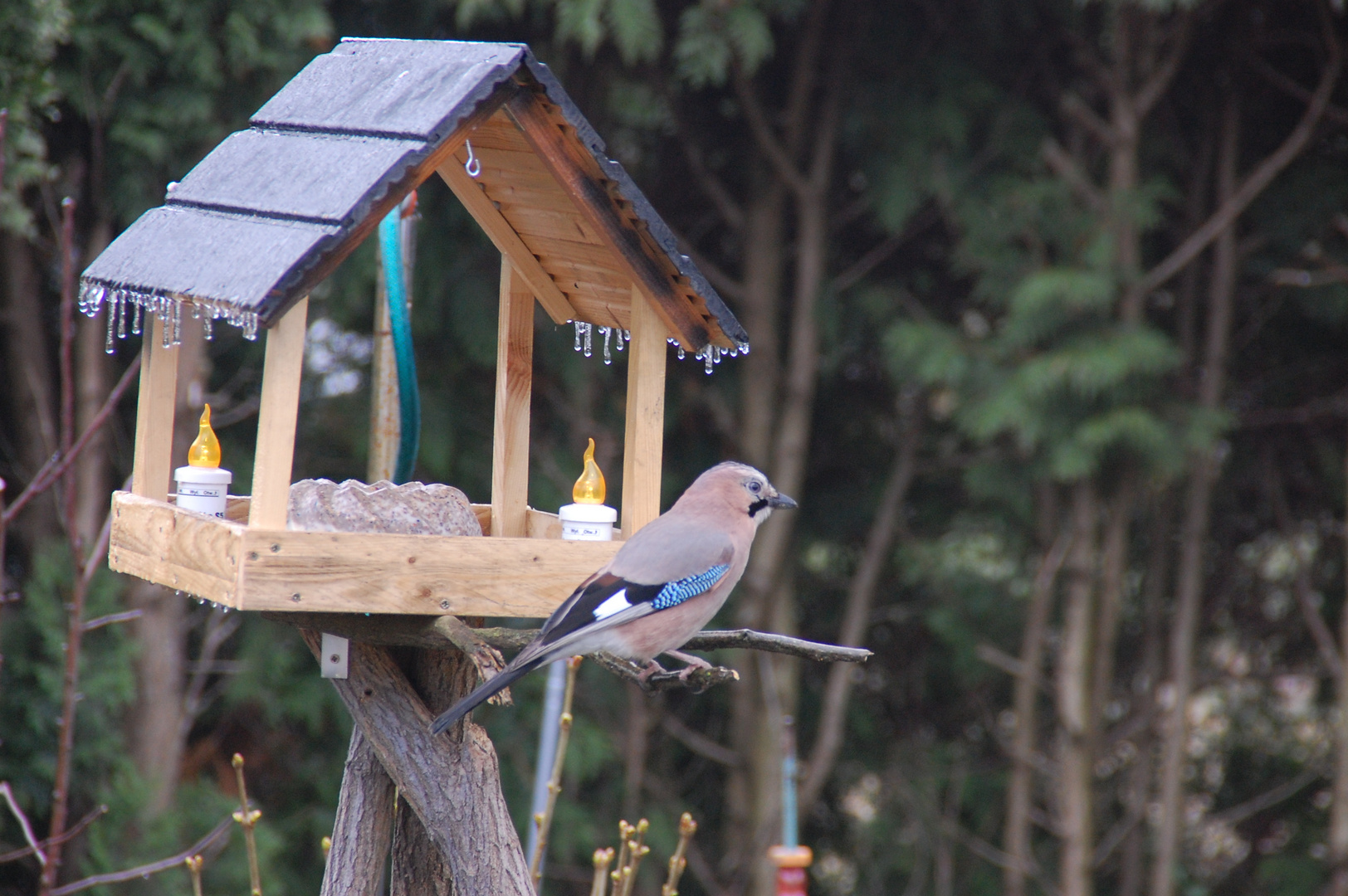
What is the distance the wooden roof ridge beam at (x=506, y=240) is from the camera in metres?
2.83

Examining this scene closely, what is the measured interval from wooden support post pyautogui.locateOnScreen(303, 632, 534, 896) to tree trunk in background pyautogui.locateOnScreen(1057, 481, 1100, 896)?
126 inches

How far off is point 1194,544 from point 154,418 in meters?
4.10

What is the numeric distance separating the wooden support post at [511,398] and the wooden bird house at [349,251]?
15 centimetres

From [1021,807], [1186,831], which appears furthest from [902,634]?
[1186,831]

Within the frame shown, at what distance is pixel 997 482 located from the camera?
540 cm

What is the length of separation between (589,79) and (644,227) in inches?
125

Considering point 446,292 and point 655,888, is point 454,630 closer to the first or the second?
point 446,292

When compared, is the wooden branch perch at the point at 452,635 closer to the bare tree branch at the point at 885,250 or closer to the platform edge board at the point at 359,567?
the platform edge board at the point at 359,567

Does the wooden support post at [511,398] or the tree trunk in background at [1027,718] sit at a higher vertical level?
the wooden support post at [511,398]

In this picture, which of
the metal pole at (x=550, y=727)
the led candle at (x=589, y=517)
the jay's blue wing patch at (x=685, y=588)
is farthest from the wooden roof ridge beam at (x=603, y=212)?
the metal pole at (x=550, y=727)

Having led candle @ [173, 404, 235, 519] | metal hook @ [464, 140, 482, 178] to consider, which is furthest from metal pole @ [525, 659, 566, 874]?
metal hook @ [464, 140, 482, 178]

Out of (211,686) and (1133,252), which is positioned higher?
(1133,252)

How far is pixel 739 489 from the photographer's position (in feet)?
8.75

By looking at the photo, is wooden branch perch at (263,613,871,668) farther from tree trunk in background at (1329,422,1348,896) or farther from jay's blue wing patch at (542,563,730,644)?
tree trunk in background at (1329,422,1348,896)
